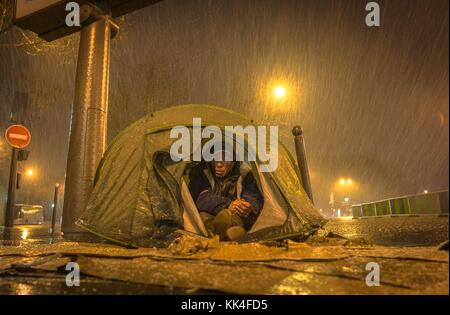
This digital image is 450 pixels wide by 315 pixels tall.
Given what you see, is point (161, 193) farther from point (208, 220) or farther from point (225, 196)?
point (225, 196)

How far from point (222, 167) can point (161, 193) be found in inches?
42.8

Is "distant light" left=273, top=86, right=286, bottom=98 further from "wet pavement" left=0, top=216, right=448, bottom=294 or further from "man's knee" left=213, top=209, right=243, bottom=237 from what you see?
"wet pavement" left=0, top=216, right=448, bottom=294

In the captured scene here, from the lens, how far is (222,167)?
4.91 m

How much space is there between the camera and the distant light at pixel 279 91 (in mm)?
11406

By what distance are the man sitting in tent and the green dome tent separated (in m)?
0.24

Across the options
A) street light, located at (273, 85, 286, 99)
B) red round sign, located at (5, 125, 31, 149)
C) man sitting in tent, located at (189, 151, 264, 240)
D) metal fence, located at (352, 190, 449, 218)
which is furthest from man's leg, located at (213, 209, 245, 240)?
metal fence, located at (352, 190, 449, 218)

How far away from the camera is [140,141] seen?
453cm

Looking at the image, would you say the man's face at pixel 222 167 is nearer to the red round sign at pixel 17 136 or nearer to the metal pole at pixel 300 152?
the metal pole at pixel 300 152

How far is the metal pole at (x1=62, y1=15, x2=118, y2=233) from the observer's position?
5344mm

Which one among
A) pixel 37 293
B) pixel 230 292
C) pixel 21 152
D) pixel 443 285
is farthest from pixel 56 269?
pixel 21 152

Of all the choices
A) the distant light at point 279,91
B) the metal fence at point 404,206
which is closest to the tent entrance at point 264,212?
the distant light at point 279,91

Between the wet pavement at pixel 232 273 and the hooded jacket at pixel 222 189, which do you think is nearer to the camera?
the wet pavement at pixel 232 273

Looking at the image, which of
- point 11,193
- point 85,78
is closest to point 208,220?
point 85,78

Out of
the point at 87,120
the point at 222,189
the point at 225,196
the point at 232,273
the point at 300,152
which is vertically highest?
the point at 87,120
